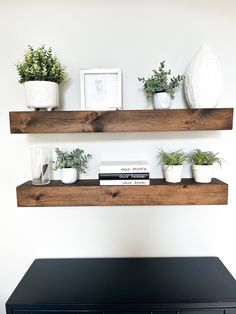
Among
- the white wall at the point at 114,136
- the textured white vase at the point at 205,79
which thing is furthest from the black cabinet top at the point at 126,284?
the textured white vase at the point at 205,79

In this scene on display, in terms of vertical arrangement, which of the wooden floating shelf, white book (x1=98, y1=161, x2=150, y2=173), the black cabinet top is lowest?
the black cabinet top

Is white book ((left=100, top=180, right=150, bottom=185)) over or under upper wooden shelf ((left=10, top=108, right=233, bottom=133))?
under

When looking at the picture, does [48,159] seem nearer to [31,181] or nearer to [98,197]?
[31,181]

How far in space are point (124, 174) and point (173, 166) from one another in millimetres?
257

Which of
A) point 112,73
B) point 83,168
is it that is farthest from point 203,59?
point 83,168

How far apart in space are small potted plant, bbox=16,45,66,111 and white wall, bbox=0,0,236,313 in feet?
0.56

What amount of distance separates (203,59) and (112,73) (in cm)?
45

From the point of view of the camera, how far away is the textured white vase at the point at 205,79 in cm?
114

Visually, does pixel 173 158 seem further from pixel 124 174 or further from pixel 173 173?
pixel 124 174

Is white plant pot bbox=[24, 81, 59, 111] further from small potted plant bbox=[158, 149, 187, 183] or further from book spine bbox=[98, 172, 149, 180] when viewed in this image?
small potted plant bbox=[158, 149, 187, 183]

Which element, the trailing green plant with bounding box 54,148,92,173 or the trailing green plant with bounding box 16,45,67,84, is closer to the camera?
the trailing green plant with bounding box 16,45,67,84

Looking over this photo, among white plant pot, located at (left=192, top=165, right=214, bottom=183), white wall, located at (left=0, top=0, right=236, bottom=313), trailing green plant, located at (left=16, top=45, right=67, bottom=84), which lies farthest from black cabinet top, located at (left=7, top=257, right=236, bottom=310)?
trailing green plant, located at (left=16, top=45, right=67, bottom=84)

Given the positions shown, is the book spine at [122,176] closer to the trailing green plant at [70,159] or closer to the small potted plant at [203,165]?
the trailing green plant at [70,159]

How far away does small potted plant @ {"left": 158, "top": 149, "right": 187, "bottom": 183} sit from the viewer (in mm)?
1234
